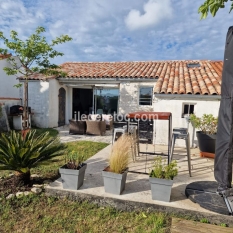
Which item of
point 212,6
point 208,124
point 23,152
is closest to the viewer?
point 212,6

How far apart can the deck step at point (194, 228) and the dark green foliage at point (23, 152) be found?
3671mm

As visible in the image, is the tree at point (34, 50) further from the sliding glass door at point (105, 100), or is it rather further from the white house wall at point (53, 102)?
the sliding glass door at point (105, 100)

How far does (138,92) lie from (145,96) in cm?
68

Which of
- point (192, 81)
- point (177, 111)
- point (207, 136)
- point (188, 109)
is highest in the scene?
point (192, 81)

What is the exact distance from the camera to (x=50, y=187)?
4543 millimetres

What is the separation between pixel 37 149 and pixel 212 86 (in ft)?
31.0

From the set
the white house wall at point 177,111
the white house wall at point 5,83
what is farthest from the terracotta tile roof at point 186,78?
the white house wall at point 5,83

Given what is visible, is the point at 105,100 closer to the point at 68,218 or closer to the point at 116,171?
the point at 116,171

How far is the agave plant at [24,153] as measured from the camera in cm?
459

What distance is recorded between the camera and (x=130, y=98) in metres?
14.1

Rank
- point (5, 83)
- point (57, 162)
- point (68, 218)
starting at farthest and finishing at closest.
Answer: point (5, 83) → point (57, 162) → point (68, 218)

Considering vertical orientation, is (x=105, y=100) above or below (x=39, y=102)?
above

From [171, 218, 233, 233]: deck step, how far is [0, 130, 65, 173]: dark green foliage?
3.67 meters

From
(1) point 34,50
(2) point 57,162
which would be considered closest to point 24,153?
(2) point 57,162
